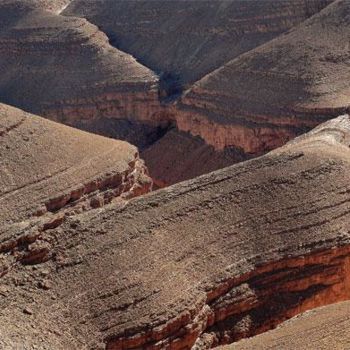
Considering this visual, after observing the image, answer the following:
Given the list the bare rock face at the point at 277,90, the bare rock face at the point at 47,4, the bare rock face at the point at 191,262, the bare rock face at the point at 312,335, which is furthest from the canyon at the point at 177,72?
the bare rock face at the point at 312,335

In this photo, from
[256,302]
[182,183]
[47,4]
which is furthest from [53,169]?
[47,4]

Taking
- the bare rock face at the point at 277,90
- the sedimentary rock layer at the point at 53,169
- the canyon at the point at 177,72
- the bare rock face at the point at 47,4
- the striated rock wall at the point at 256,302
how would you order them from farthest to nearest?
1. the bare rock face at the point at 47,4
2. the canyon at the point at 177,72
3. the bare rock face at the point at 277,90
4. the sedimentary rock layer at the point at 53,169
5. the striated rock wall at the point at 256,302

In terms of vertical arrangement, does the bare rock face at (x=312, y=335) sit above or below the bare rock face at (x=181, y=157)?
above

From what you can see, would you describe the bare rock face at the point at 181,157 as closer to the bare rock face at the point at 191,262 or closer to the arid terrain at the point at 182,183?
the arid terrain at the point at 182,183

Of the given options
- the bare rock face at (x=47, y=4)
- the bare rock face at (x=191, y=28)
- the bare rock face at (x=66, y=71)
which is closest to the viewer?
the bare rock face at (x=191, y=28)

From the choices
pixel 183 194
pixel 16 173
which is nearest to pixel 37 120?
pixel 16 173

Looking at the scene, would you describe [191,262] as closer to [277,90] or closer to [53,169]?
[53,169]
